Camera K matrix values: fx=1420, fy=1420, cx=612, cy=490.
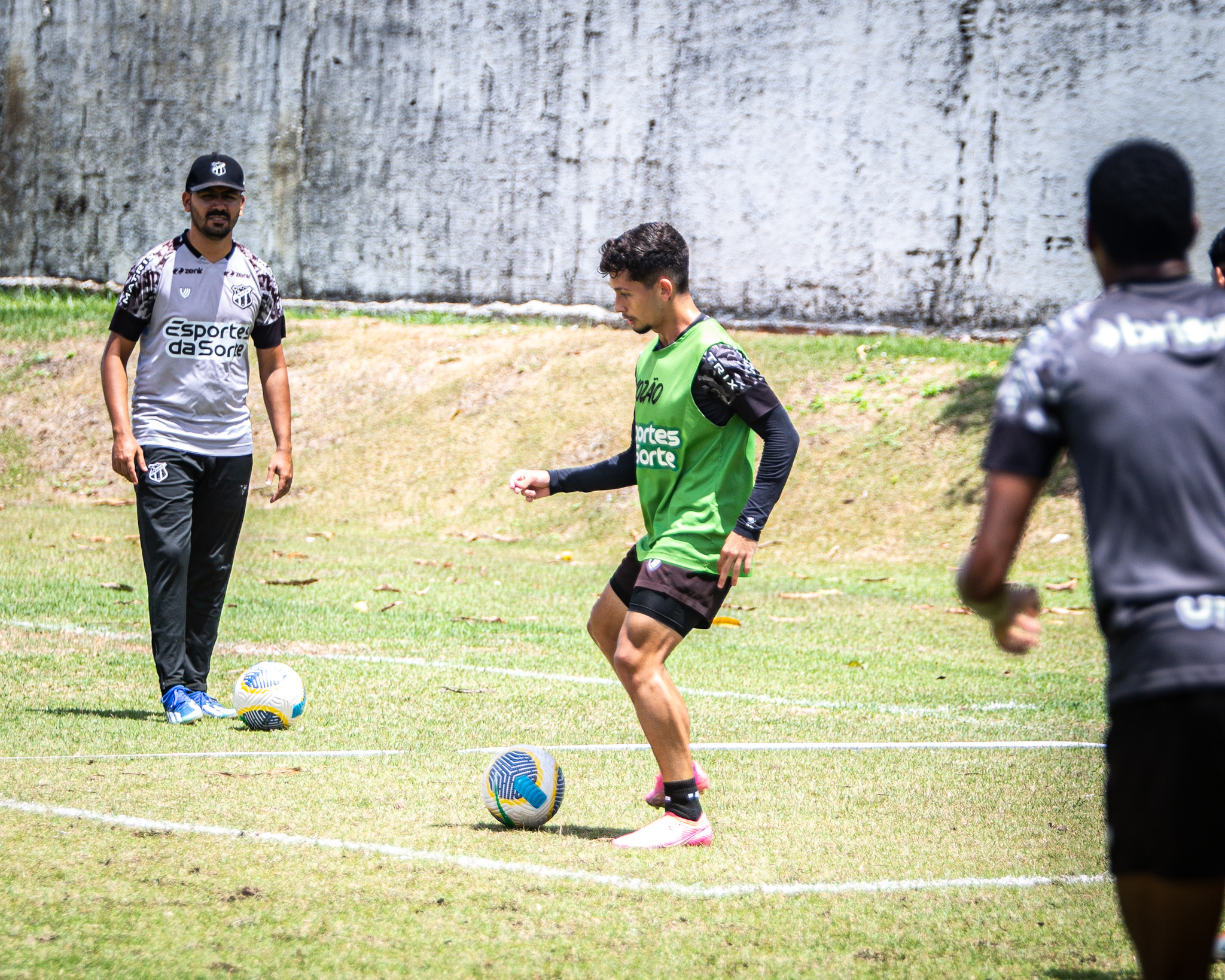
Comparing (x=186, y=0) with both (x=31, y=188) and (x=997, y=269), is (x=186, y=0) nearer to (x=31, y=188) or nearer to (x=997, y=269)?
(x=31, y=188)

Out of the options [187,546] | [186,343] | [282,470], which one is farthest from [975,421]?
[187,546]

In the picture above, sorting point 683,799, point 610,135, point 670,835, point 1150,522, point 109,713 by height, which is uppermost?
point 610,135

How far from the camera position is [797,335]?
65.5 ft

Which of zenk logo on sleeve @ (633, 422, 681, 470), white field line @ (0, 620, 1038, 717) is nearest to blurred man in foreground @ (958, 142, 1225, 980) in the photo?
zenk logo on sleeve @ (633, 422, 681, 470)

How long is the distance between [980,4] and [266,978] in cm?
1775

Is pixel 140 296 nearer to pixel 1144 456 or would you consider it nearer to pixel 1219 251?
pixel 1219 251

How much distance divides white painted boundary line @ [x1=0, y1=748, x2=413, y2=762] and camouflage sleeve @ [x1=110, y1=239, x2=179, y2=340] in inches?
84.2

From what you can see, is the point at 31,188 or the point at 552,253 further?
the point at 31,188

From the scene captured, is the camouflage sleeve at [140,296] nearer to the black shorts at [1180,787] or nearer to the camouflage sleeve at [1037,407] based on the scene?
the camouflage sleeve at [1037,407]

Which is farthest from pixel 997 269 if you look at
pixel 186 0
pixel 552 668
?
pixel 186 0

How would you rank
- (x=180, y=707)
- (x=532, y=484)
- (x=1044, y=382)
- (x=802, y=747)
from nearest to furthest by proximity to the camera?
(x=1044, y=382)
(x=532, y=484)
(x=802, y=747)
(x=180, y=707)

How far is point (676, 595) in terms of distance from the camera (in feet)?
16.4

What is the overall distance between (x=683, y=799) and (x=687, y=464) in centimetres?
119

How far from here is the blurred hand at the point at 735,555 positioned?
489cm
